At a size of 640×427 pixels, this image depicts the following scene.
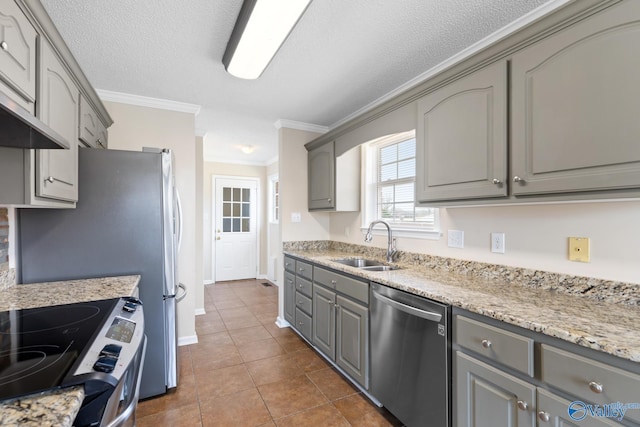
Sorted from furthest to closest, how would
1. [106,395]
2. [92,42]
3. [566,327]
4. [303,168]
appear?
1. [303,168]
2. [92,42]
3. [566,327]
4. [106,395]

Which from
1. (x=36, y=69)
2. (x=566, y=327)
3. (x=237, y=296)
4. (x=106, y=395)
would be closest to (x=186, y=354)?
(x=237, y=296)

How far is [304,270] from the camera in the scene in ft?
9.55

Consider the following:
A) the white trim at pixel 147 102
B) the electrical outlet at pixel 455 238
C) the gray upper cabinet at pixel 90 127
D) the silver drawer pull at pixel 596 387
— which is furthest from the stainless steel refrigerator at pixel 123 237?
the silver drawer pull at pixel 596 387

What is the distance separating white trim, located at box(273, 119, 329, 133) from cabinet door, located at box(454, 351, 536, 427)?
285 centimetres

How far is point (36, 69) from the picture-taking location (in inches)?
51.8

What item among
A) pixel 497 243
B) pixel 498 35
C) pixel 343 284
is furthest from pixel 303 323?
pixel 498 35

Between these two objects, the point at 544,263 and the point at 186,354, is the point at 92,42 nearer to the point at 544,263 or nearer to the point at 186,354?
the point at 186,354

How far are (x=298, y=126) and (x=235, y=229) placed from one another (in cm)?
297

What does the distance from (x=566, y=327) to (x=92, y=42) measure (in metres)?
2.88

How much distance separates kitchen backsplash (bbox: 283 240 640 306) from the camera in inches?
52.4

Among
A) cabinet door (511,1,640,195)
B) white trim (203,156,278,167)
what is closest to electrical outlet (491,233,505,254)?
cabinet door (511,1,640,195)

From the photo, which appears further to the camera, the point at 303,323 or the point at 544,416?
the point at 303,323

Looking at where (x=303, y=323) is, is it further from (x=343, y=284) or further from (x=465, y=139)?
(x=465, y=139)

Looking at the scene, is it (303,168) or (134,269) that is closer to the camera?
(134,269)
